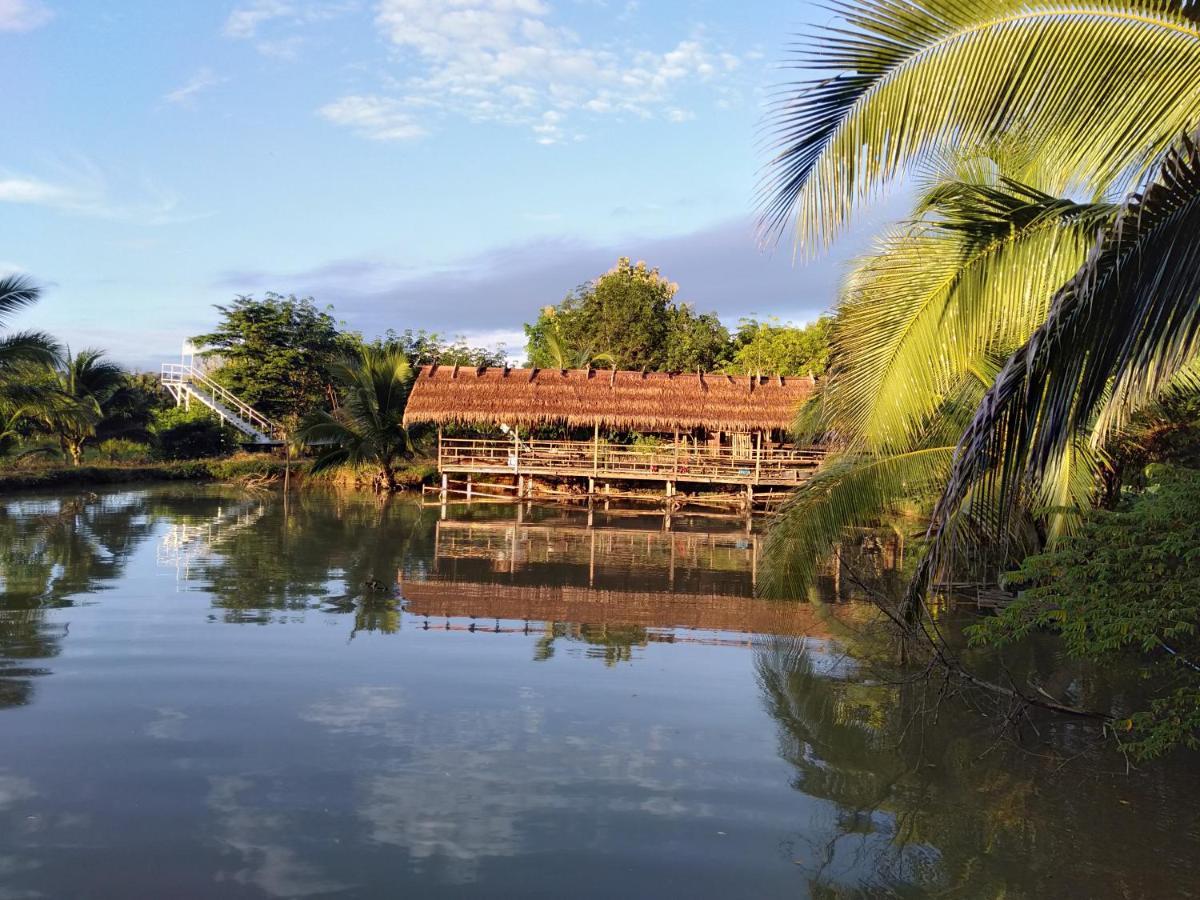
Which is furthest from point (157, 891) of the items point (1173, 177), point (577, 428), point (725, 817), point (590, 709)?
point (577, 428)

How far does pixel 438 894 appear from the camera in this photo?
148 inches

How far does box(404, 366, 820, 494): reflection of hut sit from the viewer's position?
71.3 ft

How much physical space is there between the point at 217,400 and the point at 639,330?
41.0 feet

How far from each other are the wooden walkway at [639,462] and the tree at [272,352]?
9.98 meters

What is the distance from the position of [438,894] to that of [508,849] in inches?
17.6

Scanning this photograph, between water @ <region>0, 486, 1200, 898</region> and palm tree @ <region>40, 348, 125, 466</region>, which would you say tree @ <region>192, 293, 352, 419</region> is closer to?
palm tree @ <region>40, 348, 125, 466</region>

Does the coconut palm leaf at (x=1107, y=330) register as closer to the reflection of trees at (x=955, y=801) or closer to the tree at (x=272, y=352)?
the reflection of trees at (x=955, y=801)

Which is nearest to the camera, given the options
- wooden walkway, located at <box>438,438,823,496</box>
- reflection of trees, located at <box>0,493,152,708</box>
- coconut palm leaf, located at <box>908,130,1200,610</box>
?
coconut palm leaf, located at <box>908,130,1200,610</box>

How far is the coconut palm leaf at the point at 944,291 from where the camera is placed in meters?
4.45

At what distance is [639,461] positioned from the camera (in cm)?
2264

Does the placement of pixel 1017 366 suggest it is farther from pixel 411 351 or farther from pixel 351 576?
pixel 411 351

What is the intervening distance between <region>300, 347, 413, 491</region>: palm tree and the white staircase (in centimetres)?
643

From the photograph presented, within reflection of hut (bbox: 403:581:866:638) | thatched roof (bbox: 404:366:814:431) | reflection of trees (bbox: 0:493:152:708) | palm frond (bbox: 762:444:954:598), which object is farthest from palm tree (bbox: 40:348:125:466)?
palm frond (bbox: 762:444:954:598)

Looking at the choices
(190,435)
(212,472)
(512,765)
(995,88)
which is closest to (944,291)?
(995,88)
